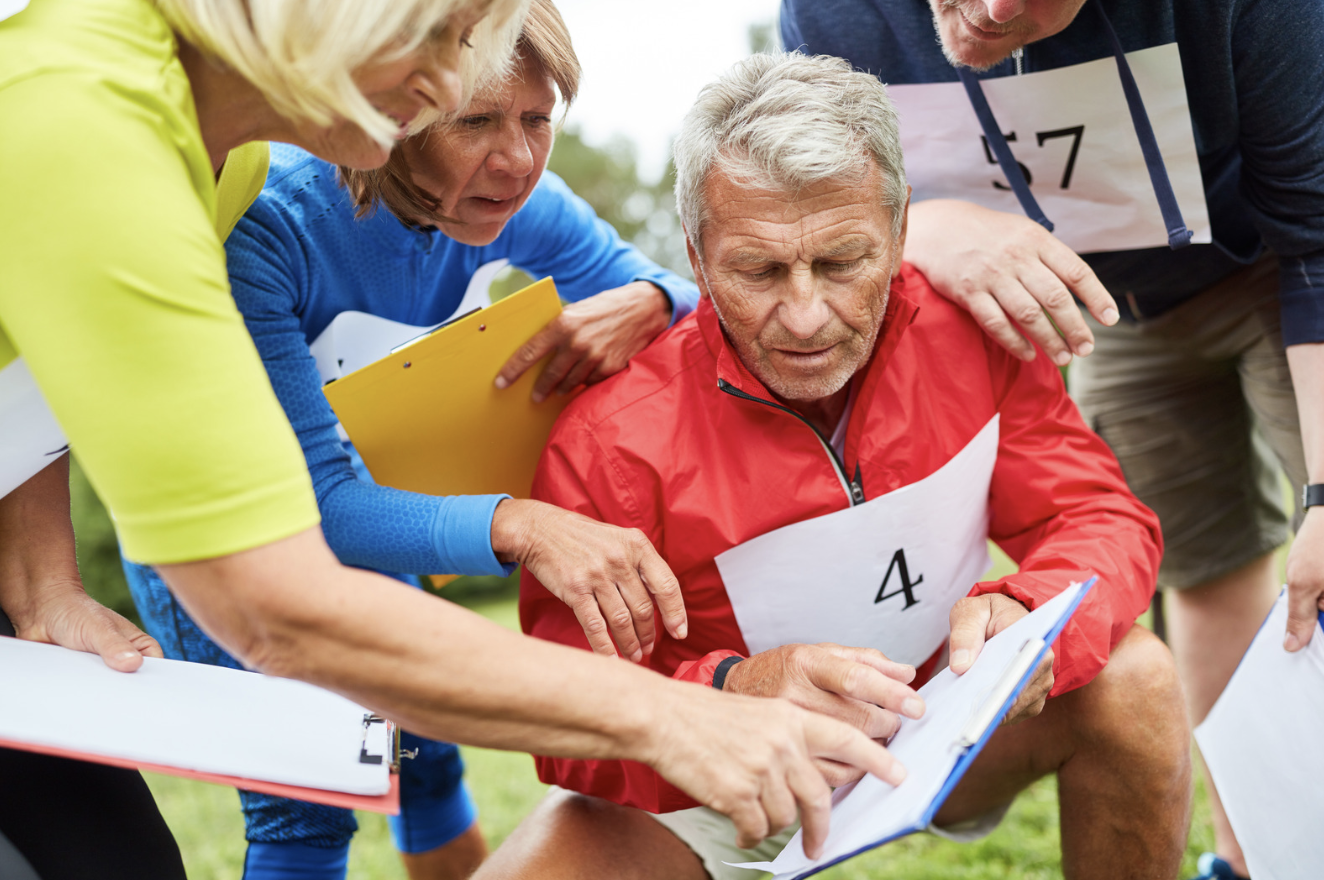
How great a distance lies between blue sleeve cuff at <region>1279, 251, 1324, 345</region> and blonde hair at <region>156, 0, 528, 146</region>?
1498 millimetres

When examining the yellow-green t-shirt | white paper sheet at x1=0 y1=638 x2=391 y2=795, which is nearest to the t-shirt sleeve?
the yellow-green t-shirt

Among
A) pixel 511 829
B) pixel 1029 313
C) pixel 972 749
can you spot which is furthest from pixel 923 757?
pixel 511 829

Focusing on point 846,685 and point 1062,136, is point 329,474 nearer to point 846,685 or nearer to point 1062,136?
point 846,685

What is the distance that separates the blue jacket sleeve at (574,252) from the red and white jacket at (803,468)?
24cm

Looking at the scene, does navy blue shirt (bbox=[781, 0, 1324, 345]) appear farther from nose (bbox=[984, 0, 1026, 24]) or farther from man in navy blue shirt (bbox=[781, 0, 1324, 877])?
nose (bbox=[984, 0, 1026, 24])

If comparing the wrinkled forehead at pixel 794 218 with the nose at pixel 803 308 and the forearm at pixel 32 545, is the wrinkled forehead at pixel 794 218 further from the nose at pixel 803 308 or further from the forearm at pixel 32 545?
the forearm at pixel 32 545

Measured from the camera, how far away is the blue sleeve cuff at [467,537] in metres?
1.50

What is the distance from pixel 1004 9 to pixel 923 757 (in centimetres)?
114

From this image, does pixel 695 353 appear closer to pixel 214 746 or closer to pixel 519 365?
pixel 519 365

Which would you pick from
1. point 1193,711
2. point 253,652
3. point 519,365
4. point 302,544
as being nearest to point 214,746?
point 253,652

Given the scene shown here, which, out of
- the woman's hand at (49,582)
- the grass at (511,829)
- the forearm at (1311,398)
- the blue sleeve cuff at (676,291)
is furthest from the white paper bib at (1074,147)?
the woman's hand at (49,582)

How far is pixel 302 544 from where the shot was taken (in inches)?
36.9

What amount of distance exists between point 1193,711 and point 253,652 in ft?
7.68

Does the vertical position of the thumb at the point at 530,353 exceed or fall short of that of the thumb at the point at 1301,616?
it exceeds it
